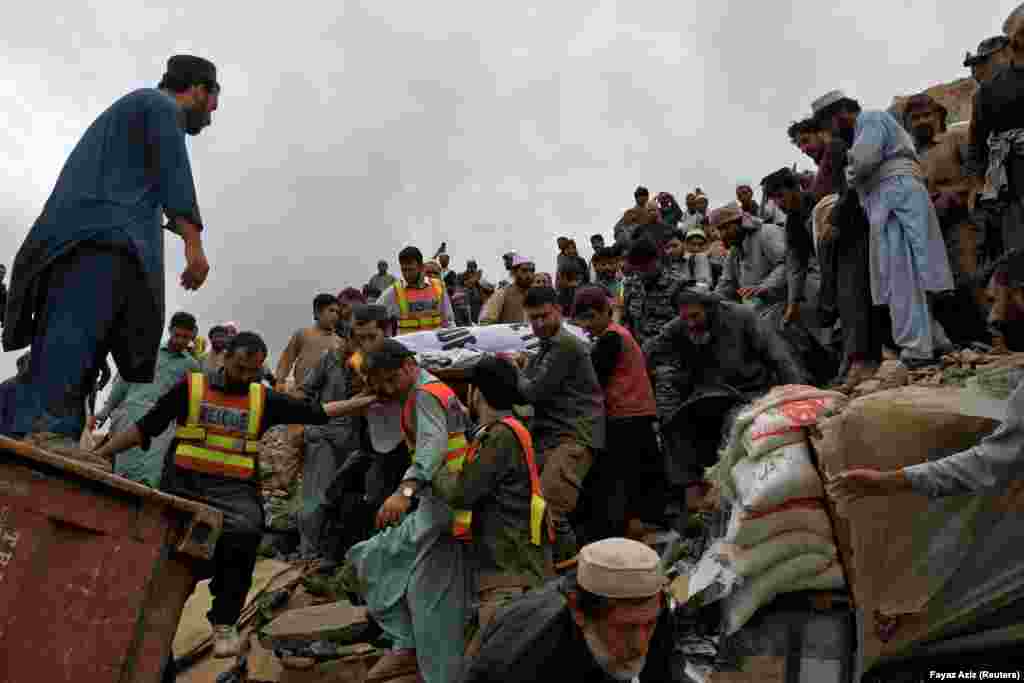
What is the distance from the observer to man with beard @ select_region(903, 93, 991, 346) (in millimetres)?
5781

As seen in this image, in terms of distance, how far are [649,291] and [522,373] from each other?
2076 millimetres

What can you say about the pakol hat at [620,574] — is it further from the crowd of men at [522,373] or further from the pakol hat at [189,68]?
the pakol hat at [189,68]

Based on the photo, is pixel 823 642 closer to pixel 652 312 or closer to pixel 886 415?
pixel 886 415

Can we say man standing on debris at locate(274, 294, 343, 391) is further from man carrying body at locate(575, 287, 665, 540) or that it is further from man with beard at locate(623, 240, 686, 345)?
man carrying body at locate(575, 287, 665, 540)

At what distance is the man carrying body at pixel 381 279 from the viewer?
11578 mm

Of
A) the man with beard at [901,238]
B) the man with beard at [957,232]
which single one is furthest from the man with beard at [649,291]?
the man with beard at [957,232]

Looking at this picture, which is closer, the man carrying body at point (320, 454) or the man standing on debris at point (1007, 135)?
the man standing on debris at point (1007, 135)

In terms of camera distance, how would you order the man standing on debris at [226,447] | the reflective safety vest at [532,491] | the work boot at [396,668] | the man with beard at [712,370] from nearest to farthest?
the reflective safety vest at [532,491] → the man standing on debris at [226,447] → the work boot at [396,668] → the man with beard at [712,370]

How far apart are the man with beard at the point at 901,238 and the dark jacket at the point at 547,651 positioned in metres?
3.36

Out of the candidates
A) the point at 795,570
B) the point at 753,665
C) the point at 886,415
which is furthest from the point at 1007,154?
the point at 753,665

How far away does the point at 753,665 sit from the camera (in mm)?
3936

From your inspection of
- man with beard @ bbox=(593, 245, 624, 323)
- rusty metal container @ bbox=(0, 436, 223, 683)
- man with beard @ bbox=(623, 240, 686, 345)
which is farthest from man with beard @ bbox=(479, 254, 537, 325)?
rusty metal container @ bbox=(0, 436, 223, 683)

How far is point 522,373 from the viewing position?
5742 millimetres

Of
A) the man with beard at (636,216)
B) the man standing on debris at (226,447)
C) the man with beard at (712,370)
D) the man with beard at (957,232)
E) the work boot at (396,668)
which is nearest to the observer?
the man standing on debris at (226,447)
